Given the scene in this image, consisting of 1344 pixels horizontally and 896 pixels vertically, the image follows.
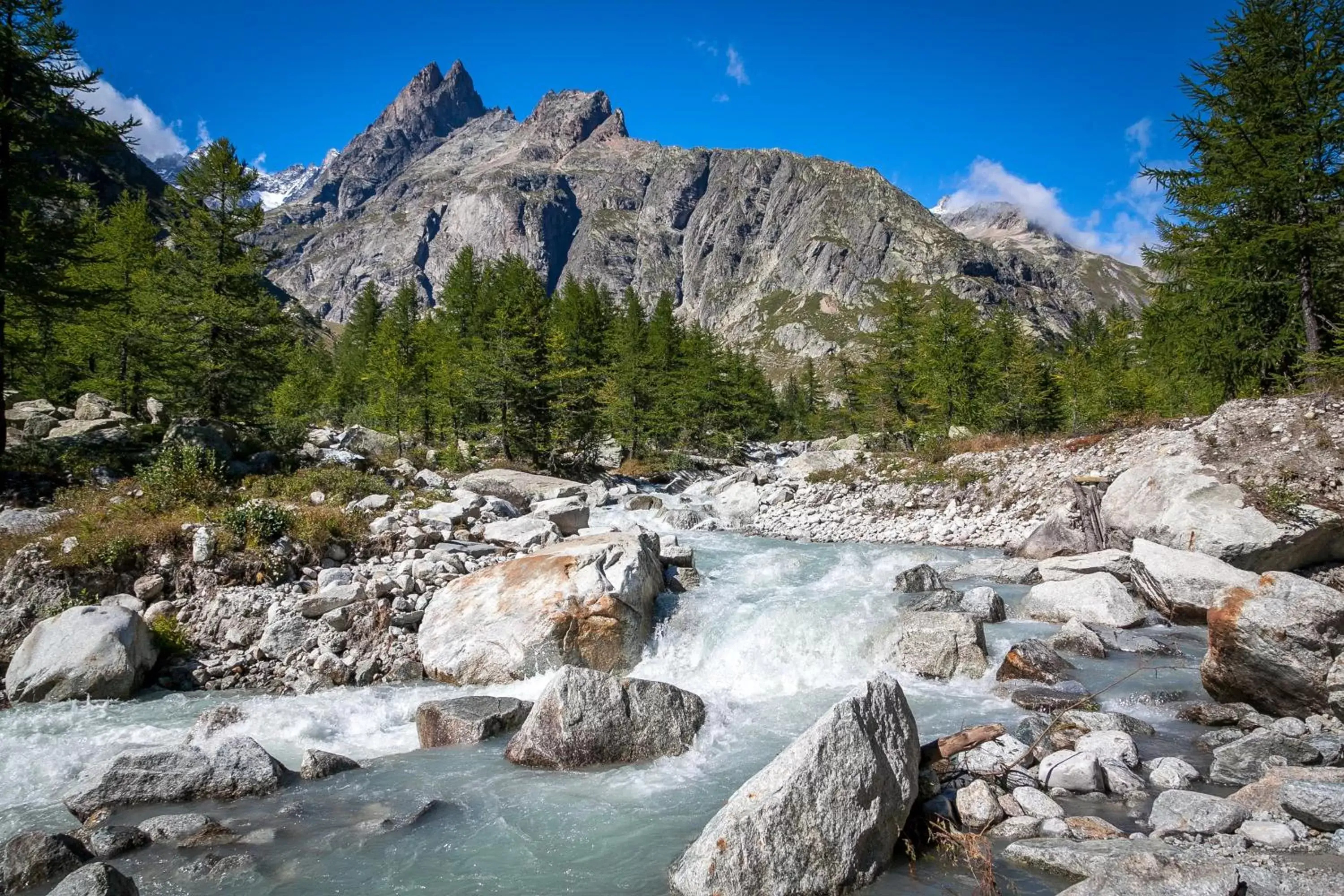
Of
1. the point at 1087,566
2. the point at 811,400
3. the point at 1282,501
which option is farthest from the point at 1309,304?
the point at 811,400

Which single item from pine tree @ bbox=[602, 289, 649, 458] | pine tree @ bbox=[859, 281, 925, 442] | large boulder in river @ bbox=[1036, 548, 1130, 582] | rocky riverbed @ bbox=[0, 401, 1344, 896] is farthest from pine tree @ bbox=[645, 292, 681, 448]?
large boulder in river @ bbox=[1036, 548, 1130, 582]

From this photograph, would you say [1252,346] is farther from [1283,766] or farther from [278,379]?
[278,379]

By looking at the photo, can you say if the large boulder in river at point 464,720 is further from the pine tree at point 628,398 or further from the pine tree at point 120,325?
the pine tree at point 628,398

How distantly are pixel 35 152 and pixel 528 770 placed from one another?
71.8 ft

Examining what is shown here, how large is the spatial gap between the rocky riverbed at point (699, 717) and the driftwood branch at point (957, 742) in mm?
36

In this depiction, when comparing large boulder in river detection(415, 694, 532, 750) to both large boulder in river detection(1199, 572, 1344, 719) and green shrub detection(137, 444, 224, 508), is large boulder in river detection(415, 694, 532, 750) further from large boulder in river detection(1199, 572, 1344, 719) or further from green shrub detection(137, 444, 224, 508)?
large boulder in river detection(1199, 572, 1344, 719)

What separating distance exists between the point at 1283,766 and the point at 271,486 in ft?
65.1

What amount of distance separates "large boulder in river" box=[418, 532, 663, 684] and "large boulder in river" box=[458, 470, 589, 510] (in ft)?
29.3

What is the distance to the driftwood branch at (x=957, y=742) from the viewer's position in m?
6.80

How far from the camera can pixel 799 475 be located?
32250 mm

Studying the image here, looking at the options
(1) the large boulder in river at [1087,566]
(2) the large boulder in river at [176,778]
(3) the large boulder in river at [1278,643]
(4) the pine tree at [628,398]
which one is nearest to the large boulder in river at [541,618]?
(2) the large boulder in river at [176,778]

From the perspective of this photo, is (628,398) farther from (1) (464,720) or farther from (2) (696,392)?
(1) (464,720)

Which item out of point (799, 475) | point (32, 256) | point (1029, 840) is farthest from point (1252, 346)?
point (32, 256)

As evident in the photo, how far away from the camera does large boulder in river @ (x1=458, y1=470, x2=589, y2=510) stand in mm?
21413
